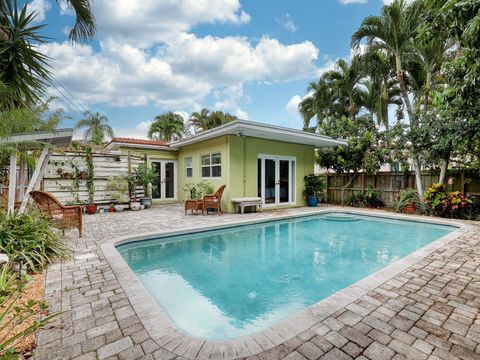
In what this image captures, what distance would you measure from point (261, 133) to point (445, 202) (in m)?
6.88

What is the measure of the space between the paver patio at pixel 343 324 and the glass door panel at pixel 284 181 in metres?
7.84

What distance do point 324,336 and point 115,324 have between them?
191 centimetres

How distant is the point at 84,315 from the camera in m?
2.52

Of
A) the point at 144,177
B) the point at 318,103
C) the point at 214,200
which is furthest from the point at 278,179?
the point at 318,103

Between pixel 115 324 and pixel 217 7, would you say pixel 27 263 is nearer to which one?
pixel 115 324

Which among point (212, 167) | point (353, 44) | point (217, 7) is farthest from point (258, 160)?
point (353, 44)

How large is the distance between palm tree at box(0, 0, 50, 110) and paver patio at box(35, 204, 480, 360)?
3.21m

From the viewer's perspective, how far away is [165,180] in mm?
13383

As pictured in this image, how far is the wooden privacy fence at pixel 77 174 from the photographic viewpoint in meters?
9.59

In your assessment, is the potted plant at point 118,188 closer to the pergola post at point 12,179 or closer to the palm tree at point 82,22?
the pergola post at point 12,179

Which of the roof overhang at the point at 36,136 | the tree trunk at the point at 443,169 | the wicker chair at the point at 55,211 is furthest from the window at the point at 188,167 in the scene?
the tree trunk at the point at 443,169

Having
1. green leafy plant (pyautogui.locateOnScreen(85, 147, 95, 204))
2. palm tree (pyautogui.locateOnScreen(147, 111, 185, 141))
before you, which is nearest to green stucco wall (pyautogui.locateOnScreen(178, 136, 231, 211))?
green leafy plant (pyautogui.locateOnScreen(85, 147, 95, 204))

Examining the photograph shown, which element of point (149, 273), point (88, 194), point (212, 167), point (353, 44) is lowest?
point (149, 273)

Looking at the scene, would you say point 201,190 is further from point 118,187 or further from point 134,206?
point 118,187
